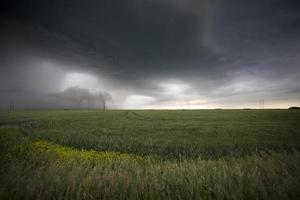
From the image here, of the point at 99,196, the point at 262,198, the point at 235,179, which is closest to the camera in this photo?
the point at 262,198

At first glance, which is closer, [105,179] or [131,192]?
[131,192]

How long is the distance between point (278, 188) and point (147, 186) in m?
2.41

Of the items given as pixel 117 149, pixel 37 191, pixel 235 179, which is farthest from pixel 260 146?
pixel 37 191

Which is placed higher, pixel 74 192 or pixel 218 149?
pixel 74 192

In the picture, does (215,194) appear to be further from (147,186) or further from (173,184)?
(147,186)

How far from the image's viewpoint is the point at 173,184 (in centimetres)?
351

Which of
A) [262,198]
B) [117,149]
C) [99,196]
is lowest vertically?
[117,149]

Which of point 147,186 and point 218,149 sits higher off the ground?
point 147,186

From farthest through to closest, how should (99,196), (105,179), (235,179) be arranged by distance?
1. (105,179)
2. (235,179)
3. (99,196)

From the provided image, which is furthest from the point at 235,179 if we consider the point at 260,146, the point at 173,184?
the point at 260,146

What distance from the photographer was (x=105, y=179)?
3691 millimetres

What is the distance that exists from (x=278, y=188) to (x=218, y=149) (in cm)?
1113

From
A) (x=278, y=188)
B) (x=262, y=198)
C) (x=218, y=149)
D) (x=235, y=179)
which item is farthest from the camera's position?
(x=218, y=149)

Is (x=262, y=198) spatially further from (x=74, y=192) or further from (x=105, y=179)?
(x=74, y=192)
